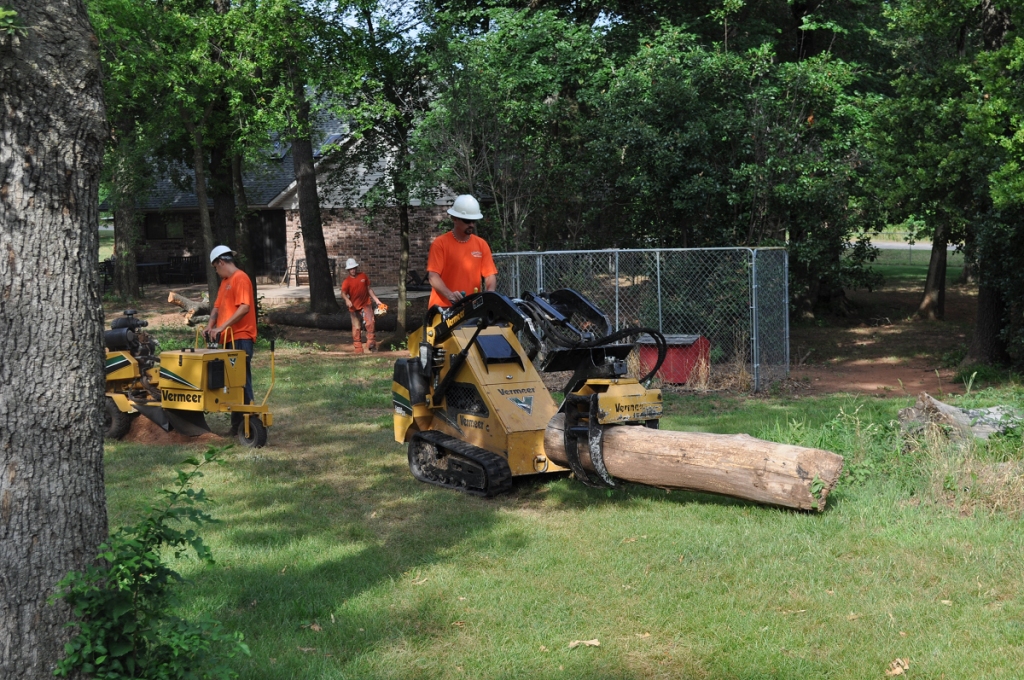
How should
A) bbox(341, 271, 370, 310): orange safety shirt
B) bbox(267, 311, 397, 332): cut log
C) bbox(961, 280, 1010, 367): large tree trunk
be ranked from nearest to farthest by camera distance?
1. bbox(961, 280, 1010, 367): large tree trunk
2. bbox(341, 271, 370, 310): orange safety shirt
3. bbox(267, 311, 397, 332): cut log

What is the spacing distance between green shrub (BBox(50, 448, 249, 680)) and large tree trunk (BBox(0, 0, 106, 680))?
128 mm

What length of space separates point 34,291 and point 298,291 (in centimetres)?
2769

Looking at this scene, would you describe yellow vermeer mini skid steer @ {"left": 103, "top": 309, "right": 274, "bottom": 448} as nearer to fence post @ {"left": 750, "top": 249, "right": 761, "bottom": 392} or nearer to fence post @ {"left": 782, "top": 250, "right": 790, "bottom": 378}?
fence post @ {"left": 750, "top": 249, "right": 761, "bottom": 392}

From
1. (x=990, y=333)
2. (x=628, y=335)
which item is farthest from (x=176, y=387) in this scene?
(x=990, y=333)

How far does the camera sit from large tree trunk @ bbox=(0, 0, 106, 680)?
3.47 m

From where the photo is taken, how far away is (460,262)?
26.1 ft

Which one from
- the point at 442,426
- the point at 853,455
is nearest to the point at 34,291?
the point at 442,426

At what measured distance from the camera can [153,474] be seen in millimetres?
8039

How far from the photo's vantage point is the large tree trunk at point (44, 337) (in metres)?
3.47

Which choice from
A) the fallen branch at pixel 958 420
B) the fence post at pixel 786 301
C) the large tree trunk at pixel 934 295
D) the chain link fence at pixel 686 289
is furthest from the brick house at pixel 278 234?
the fallen branch at pixel 958 420

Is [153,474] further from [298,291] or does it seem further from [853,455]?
[298,291]

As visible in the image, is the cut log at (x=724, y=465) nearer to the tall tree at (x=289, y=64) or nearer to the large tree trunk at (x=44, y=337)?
the large tree trunk at (x=44, y=337)

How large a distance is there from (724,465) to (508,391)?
183 cm

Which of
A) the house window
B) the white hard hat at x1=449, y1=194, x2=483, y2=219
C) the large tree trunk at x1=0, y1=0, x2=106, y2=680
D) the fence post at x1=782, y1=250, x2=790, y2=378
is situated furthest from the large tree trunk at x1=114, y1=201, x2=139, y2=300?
the large tree trunk at x1=0, y1=0, x2=106, y2=680
